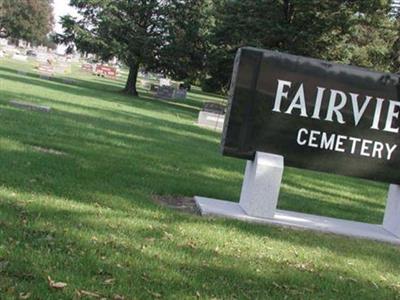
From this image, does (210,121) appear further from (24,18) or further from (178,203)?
(24,18)

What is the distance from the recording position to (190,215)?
26.5ft

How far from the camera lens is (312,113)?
868cm

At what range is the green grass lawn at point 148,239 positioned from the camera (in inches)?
203

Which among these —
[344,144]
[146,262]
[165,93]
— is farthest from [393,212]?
[165,93]

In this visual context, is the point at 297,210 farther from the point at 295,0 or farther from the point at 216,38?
the point at 216,38

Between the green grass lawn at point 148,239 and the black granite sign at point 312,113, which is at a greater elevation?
the black granite sign at point 312,113

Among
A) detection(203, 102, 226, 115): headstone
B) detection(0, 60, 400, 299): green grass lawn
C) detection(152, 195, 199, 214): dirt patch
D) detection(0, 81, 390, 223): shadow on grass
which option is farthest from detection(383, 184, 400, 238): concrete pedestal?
detection(203, 102, 226, 115): headstone

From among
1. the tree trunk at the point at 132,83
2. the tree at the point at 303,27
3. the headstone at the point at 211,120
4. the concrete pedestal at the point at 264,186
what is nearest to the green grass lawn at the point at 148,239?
the concrete pedestal at the point at 264,186

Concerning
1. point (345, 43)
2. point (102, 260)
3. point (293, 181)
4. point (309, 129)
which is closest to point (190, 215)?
point (309, 129)

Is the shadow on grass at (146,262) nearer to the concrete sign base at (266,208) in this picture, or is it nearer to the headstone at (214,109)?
the concrete sign base at (266,208)

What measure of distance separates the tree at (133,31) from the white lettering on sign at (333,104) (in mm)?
31892

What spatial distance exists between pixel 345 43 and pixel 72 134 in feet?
76.5

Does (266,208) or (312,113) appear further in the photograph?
(312,113)

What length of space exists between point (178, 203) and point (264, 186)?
1.22m
